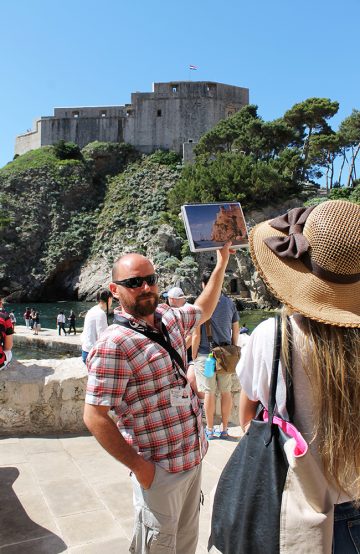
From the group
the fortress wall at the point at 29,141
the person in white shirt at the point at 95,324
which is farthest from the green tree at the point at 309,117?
the person in white shirt at the point at 95,324

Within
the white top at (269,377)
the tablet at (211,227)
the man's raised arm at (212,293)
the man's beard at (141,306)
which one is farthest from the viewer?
the tablet at (211,227)

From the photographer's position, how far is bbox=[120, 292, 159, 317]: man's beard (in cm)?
195

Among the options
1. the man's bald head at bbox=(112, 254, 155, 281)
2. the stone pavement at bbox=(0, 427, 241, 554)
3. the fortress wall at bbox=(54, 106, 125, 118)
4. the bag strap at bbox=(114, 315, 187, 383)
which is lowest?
the stone pavement at bbox=(0, 427, 241, 554)

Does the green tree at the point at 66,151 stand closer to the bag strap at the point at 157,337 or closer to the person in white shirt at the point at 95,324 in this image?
the person in white shirt at the point at 95,324

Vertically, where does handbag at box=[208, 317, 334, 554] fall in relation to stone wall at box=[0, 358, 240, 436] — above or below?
above

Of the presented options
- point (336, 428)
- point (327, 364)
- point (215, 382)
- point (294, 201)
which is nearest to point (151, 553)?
point (336, 428)

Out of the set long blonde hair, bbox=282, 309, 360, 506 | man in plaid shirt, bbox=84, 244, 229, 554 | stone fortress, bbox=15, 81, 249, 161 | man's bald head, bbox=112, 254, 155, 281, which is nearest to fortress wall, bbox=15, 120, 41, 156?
stone fortress, bbox=15, 81, 249, 161

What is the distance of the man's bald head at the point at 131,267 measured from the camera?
1969mm

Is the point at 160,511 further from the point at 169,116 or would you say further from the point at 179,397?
the point at 169,116

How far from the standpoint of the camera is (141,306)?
76.8 inches

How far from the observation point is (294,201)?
36.8 meters

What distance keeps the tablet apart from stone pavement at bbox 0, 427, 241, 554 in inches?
66.5

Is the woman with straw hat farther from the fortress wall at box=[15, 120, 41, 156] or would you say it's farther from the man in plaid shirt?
the fortress wall at box=[15, 120, 41, 156]

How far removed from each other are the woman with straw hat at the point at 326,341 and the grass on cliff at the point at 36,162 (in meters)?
49.6
